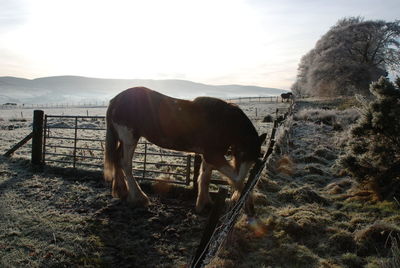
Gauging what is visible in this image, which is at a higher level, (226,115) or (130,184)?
(226,115)

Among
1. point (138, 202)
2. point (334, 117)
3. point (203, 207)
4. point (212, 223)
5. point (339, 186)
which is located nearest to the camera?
point (212, 223)

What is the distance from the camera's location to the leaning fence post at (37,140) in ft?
25.0

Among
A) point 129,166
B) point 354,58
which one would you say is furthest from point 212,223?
point 354,58

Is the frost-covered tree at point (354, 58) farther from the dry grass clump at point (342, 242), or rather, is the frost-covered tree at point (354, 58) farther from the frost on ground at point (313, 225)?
the dry grass clump at point (342, 242)

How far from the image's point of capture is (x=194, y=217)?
489 cm

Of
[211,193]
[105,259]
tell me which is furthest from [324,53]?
[105,259]

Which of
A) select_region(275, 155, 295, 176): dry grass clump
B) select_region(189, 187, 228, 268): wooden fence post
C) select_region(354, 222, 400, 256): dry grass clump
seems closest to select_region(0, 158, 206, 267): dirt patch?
select_region(189, 187, 228, 268): wooden fence post

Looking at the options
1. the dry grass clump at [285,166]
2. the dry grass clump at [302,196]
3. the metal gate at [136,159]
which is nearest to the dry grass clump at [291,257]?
the dry grass clump at [302,196]

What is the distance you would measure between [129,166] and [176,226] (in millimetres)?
1487

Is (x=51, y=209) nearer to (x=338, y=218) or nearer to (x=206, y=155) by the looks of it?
(x=206, y=155)

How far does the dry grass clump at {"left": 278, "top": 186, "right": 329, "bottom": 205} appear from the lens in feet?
18.3

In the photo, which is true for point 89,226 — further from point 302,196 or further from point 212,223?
point 302,196

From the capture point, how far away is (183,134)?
4984 millimetres

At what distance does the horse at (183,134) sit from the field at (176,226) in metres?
0.48
